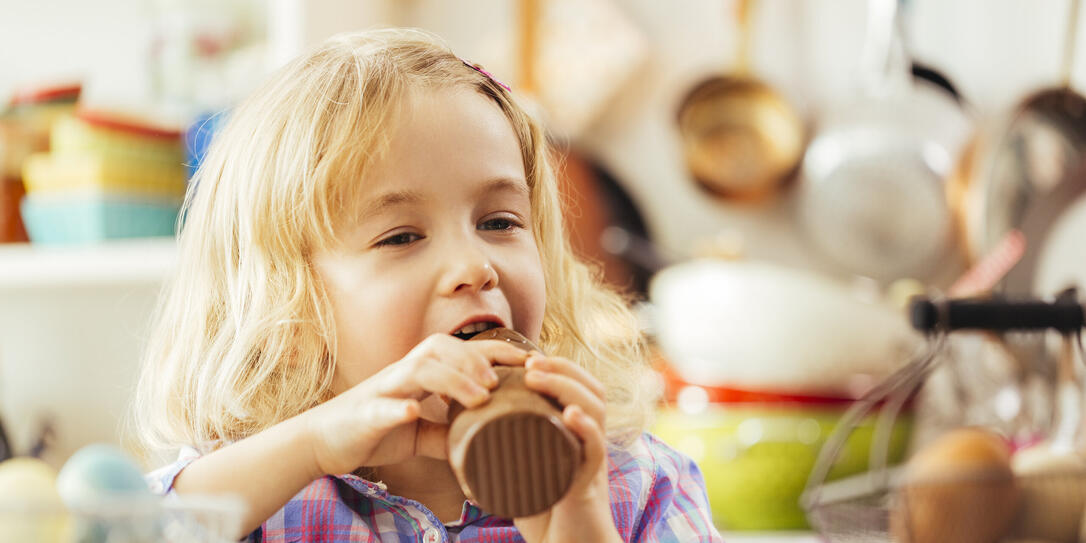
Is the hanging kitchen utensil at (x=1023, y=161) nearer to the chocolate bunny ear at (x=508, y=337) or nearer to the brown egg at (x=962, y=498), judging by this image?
the brown egg at (x=962, y=498)

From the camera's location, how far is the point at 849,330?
1.33 meters

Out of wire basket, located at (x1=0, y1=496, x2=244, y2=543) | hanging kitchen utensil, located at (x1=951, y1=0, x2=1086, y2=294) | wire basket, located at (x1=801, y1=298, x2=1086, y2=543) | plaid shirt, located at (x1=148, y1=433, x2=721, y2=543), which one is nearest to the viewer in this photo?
wire basket, located at (x1=0, y1=496, x2=244, y2=543)

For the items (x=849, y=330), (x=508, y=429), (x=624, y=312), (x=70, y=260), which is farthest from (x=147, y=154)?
(x=508, y=429)

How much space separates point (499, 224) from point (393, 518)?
22 cm

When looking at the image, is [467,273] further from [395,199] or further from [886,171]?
[886,171]

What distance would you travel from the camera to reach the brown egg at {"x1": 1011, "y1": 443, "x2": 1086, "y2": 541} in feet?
2.96

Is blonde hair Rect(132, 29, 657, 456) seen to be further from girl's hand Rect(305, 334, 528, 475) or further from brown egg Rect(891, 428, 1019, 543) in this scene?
brown egg Rect(891, 428, 1019, 543)

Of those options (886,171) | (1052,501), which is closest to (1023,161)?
(886,171)

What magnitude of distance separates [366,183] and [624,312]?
1.24 ft

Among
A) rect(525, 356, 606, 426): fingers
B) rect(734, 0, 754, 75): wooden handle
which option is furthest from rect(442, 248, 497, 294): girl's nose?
rect(734, 0, 754, 75): wooden handle

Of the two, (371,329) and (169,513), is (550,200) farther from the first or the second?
(169,513)

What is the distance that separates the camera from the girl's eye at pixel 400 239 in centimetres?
68

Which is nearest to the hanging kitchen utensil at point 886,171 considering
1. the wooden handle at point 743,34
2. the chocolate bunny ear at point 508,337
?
the wooden handle at point 743,34

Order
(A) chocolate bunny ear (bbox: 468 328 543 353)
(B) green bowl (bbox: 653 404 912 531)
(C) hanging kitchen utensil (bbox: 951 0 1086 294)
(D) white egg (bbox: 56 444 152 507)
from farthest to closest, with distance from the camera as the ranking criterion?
(C) hanging kitchen utensil (bbox: 951 0 1086 294) → (B) green bowl (bbox: 653 404 912 531) → (A) chocolate bunny ear (bbox: 468 328 543 353) → (D) white egg (bbox: 56 444 152 507)
